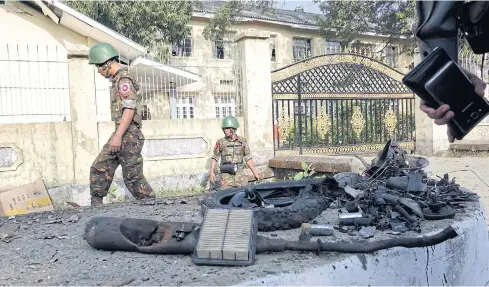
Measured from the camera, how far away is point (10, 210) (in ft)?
12.0

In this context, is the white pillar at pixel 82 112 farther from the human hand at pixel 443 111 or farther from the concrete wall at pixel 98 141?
the human hand at pixel 443 111

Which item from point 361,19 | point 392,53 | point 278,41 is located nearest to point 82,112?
point 278,41

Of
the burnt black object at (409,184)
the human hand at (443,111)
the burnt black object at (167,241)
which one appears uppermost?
the human hand at (443,111)

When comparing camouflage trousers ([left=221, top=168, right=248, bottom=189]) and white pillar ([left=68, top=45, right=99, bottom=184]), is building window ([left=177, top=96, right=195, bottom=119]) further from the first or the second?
camouflage trousers ([left=221, top=168, right=248, bottom=189])

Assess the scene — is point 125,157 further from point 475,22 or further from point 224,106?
point 475,22

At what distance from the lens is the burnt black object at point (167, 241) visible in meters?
1.62

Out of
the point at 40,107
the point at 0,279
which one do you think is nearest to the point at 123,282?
A: the point at 0,279

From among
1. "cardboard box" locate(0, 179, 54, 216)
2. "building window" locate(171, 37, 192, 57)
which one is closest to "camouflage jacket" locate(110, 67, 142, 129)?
"cardboard box" locate(0, 179, 54, 216)

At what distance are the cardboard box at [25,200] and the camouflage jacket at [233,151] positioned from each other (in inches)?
95.0

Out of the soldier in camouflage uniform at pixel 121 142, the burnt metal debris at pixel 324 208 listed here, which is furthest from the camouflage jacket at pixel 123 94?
the burnt metal debris at pixel 324 208

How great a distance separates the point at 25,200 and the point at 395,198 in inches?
127

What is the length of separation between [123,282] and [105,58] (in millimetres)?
3167

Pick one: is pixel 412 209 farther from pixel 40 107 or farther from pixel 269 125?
pixel 40 107

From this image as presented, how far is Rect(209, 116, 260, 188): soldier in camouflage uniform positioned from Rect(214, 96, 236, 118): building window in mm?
1065
